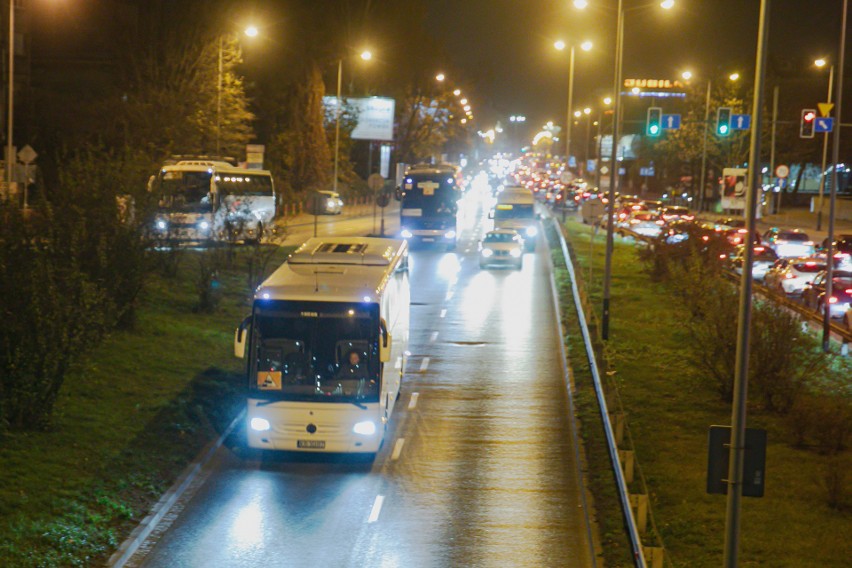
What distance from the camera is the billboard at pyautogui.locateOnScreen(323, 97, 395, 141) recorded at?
79.4m

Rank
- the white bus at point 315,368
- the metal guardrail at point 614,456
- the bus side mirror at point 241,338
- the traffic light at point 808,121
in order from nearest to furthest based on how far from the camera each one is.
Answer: the metal guardrail at point 614,456
the bus side mirror at point 241,338
the white bus at point 315,368
the traffic light at point 808,121

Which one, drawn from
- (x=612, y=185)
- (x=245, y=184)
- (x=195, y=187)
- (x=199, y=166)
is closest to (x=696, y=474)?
(x=612, y=185)

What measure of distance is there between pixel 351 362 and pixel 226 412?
4.63 meters

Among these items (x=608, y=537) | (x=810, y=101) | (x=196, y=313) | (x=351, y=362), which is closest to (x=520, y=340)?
(x=196, y=313)

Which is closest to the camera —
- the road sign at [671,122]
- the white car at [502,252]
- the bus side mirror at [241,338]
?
the bus side mirror at [241,338]

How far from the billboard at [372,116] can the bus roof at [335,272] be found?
58.9 m

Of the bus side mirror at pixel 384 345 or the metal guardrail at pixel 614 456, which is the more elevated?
the bus side mirror at pixel 384 345

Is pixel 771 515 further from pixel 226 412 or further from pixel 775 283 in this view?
pixel 775 283

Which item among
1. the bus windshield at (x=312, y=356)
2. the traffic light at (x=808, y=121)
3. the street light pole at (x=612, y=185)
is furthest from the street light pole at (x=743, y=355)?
the traffic light at (x=808, y=121)

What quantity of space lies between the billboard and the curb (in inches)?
2427

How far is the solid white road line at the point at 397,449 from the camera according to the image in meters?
17.7

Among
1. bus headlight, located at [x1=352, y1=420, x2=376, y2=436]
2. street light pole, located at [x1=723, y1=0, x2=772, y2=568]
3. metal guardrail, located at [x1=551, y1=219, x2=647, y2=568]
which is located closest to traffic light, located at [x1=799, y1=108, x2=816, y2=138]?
metal guardrail, located at [x1=551, y1=219, x2=647, y2=568]

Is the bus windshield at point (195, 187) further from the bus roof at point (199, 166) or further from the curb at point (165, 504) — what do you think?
the curb at point (165, 504)

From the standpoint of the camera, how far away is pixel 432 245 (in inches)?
2126
